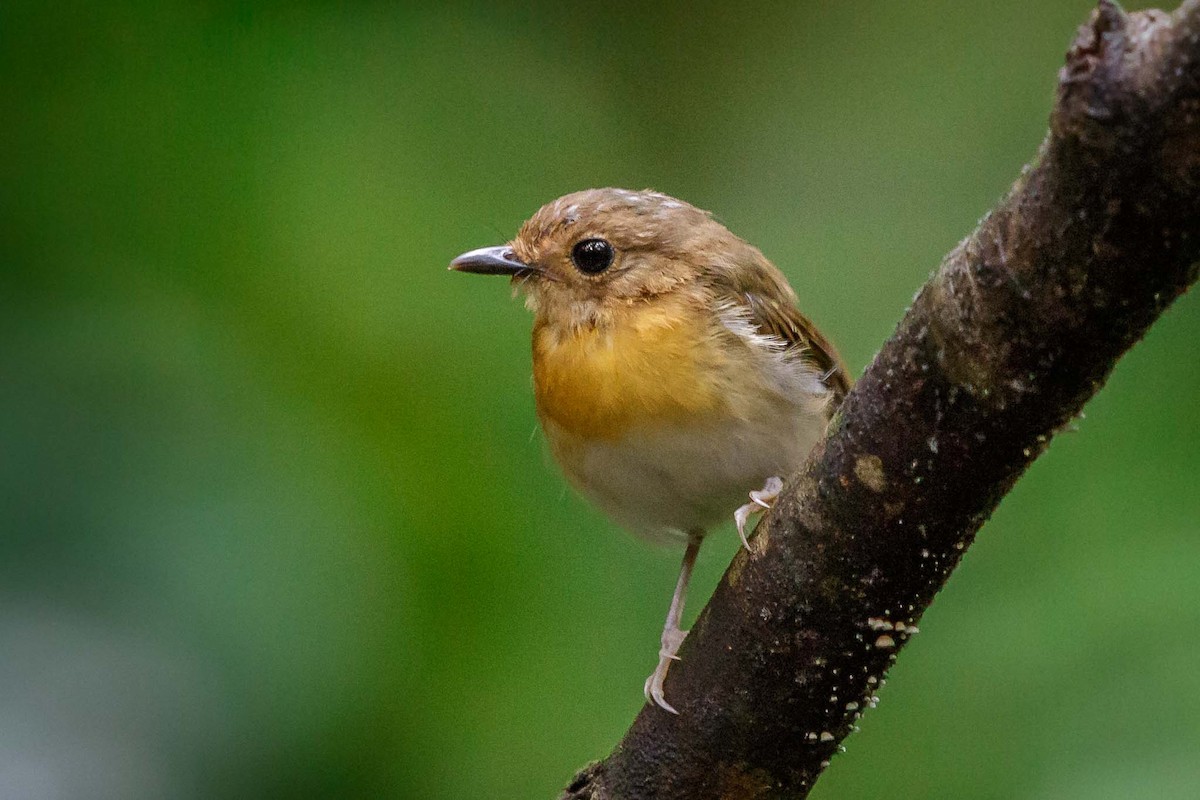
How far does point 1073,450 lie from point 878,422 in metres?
1.59

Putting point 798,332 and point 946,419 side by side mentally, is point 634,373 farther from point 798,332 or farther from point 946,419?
point 946,419

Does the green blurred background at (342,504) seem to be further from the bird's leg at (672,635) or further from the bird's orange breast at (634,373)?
the bird's orange breast at (634,373)

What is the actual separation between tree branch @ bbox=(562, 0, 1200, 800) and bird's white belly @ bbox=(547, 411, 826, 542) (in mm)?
629

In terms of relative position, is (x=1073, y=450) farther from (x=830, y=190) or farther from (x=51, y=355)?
(x=51, y=355)

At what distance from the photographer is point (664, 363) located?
2.81 meters

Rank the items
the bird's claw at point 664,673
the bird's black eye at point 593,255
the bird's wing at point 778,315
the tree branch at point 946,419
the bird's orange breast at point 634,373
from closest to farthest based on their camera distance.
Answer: the tree branch at point 946,419
the bird's claw at point 664,673
the bird's orange breast at point 634,373
the bird's wing at point 778,315
the bird's black eye at point 593,255

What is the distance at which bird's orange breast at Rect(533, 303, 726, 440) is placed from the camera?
110 inches

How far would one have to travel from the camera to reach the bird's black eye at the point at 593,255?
3137mm

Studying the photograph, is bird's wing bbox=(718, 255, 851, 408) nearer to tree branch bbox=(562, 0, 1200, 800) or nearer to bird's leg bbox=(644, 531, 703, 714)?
bird's leg bbox=(644, 531, 703, 714)

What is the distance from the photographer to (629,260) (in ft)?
10.2

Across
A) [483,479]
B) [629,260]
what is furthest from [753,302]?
[483,479]

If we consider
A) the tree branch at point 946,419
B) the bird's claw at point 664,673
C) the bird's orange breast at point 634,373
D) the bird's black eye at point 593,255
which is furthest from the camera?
the bird's black eye at point 593,255

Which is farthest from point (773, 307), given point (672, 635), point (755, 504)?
point (672, 635)

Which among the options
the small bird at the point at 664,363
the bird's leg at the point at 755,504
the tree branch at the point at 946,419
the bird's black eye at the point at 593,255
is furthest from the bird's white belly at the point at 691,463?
the tree branch at the point at 946,419
